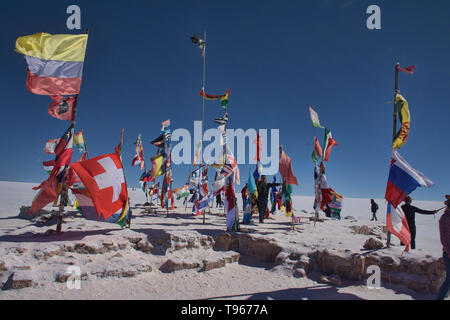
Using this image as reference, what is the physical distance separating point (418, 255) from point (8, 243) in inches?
418

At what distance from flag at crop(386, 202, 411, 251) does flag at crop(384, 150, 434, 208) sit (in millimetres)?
254

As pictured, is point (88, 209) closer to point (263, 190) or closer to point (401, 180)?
point (263, 190)

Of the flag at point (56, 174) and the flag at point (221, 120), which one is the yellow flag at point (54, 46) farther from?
the flag at point (221, 120)

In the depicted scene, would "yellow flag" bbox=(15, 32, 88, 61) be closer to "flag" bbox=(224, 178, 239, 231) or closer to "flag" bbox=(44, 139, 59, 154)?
"flag" bbox=(44, 139, 59, 154)

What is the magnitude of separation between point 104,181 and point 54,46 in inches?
178

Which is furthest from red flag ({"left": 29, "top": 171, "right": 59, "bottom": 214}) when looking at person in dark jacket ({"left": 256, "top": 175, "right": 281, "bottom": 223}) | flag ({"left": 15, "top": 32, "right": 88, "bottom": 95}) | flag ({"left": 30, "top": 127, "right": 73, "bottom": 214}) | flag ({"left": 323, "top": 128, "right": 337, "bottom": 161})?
flag ({"left": 323, "top": 128, "right": 337, "bottom": 161})

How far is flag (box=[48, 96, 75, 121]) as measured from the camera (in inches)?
274

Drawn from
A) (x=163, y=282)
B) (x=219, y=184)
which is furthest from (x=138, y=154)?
(x=163, y=282)

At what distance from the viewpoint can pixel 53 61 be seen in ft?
22.4

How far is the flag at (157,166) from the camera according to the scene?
11508 mm
